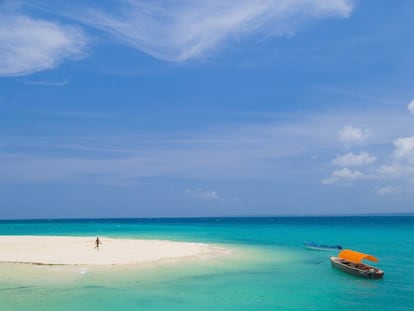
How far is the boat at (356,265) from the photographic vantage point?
3091cm

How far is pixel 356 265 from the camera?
112ft

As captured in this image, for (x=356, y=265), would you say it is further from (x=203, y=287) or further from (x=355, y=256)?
(x=203, y=287)

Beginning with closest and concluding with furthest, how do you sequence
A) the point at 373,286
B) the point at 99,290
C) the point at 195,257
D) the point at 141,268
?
the point at 99,290, the point at 373,286, the point at 141,268, the point at 195,257

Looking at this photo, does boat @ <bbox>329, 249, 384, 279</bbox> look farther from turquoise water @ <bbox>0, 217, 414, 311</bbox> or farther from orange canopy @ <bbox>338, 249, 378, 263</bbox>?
turquoise water @ <bbox>0, 217, 414, 311</bbox>

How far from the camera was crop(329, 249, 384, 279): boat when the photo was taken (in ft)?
101

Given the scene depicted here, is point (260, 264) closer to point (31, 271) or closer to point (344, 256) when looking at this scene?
point (344, 256)

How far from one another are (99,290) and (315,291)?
13.6 m

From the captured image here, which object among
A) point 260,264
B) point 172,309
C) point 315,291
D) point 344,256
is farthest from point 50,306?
point 344,256

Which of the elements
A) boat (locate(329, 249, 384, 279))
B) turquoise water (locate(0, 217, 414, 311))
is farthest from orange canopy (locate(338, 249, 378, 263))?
turquoise water (locate(0, 217, 414, 311))

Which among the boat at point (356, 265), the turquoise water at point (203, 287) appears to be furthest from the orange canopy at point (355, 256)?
the turquoise water at point (203, 287)

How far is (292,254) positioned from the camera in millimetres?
46531

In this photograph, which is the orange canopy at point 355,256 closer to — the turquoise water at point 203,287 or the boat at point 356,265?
the boat at point 356,265

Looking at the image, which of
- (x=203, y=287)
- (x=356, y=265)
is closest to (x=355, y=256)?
(x=356, y=265)

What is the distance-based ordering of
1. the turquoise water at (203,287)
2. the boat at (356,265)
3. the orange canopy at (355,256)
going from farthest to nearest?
the orange canopy at (355,256) < the boat at (356,265) < the turquoise water at (203,287)
